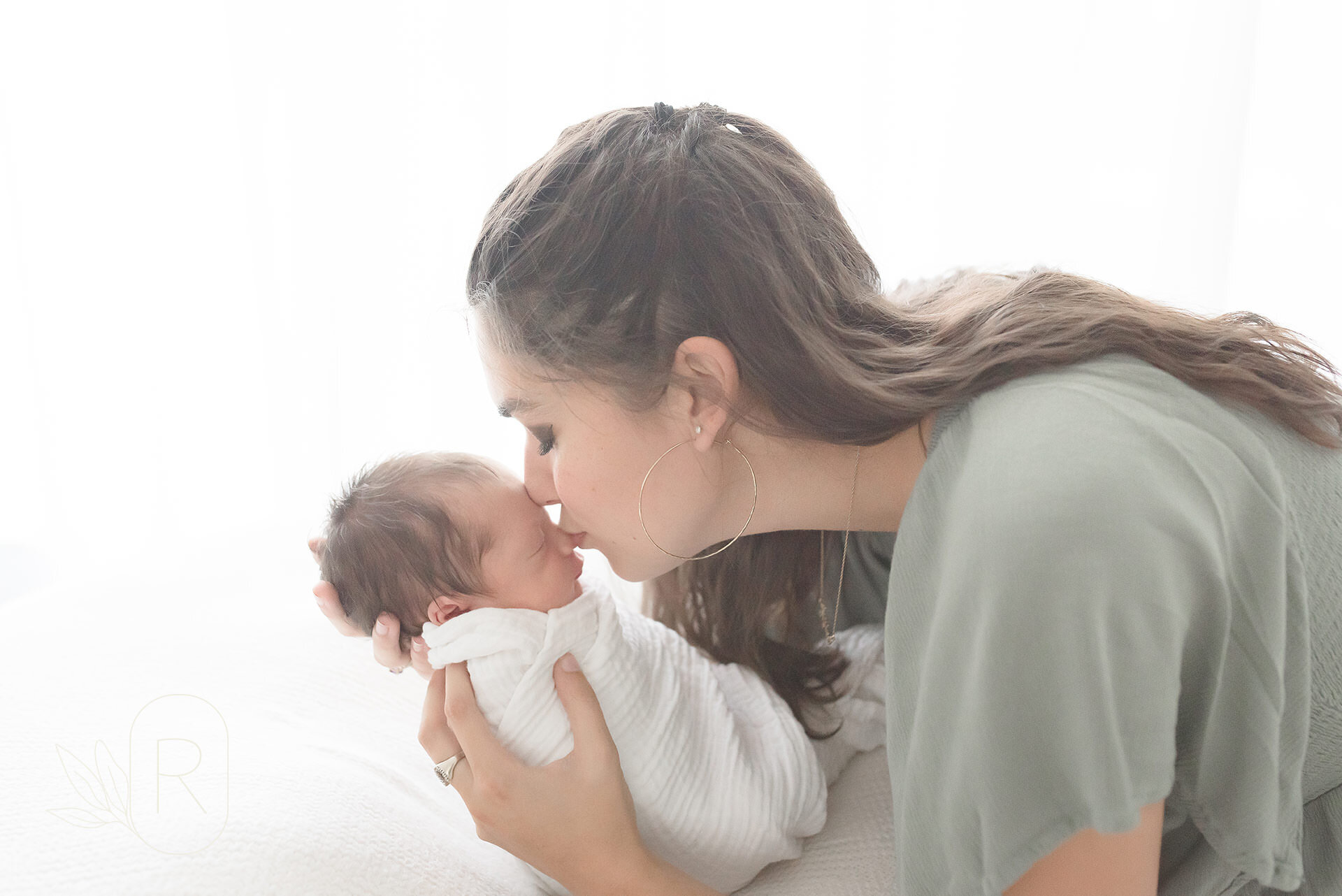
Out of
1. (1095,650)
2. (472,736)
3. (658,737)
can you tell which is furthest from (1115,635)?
(472,736)

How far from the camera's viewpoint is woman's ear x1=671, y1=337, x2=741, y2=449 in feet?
3.64

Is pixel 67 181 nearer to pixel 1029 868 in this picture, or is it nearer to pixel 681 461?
pixel 681 461

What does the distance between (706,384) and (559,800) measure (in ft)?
1.77

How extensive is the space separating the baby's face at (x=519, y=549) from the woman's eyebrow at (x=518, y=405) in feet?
0.49

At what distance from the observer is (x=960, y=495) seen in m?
0.95

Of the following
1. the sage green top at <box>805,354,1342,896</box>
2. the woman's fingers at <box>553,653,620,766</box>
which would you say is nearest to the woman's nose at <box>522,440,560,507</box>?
the woman's fingers at <box>553,653,620,766</box>

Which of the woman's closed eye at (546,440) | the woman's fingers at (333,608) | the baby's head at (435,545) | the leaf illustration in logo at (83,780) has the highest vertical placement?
the woman's closed eye at (546,440)

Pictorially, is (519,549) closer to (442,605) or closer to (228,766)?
(442,605)

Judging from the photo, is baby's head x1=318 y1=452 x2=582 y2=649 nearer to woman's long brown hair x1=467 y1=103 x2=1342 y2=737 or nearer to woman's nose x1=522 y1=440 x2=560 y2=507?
woman's nose x1=522 y1=440 x2=560 y2=507

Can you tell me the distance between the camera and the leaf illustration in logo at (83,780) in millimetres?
1049

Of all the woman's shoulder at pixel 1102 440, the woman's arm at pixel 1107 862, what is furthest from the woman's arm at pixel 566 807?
the woman's shoulder at pixel 1102 440

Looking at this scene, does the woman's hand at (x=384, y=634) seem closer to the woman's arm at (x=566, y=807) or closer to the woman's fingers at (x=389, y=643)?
the woman's fingers at (x=389, y=643)

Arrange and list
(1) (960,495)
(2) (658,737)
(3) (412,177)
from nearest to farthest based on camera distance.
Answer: (1) (960,495)
(2) (658,737)
(3) (412,177)

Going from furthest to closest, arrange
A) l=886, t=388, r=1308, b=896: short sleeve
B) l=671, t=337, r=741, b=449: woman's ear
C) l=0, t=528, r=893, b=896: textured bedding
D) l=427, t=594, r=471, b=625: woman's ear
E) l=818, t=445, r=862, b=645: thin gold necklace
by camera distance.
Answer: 1. l=818, t=445, r=862, b=645: thin gold necklace
2. l=427, t=594, r=471, b=625: woman's ear
3. l=671, t=337, r=741, b=449: woman's ear
4. l=0, t=528, r=893, b=896: textured bedding
5. l=886, t=388, r=1308, b=896: short sleeve
